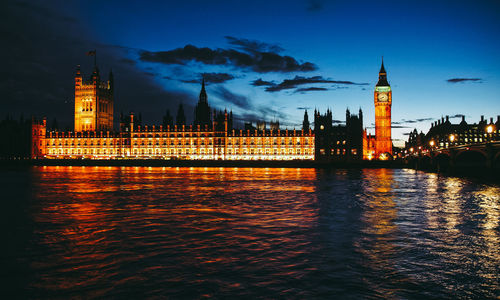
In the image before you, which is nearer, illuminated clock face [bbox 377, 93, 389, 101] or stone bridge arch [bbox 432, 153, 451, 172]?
stone bridge arch [bbox 432, 153, 451, 172]

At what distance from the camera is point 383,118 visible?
151 m

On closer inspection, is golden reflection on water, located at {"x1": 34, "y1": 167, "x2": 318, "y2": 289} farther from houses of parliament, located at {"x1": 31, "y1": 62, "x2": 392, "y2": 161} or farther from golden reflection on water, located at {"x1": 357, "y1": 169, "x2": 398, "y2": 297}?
houses of parliament, located at {"x1": 31, "y1": 62, "x2": 392, "y2": 161}

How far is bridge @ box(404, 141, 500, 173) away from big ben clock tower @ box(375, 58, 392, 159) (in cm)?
4127

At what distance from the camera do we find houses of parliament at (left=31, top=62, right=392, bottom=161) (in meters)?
125

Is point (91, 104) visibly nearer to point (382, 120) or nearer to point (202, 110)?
point (202, 110)

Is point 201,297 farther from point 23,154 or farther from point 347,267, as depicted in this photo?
point 23,154

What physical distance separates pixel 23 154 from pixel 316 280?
169 metres

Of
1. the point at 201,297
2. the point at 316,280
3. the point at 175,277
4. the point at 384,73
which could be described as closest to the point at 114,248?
the point at 175,277

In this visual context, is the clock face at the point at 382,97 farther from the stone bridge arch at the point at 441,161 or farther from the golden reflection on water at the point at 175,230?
the golden reflection on water at the point at 175,230

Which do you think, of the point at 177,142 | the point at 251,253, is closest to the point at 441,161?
the point at 251,253

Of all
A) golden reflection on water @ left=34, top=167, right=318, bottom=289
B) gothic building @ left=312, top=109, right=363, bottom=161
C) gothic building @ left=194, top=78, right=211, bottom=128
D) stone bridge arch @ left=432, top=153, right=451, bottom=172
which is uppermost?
gothic building @ left=194, top=78, right=211, bottom=128

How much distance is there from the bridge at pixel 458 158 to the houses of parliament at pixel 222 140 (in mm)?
24175

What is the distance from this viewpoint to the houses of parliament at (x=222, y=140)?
125 meters

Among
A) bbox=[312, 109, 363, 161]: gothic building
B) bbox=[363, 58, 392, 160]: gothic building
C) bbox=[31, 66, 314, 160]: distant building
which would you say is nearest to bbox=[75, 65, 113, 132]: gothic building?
bbox=[31, 66, 314, 160]: distant building
